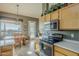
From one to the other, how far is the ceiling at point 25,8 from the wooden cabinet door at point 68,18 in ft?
1.55

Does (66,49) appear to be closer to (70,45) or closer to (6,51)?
(70,45)

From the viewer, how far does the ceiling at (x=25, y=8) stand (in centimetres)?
150

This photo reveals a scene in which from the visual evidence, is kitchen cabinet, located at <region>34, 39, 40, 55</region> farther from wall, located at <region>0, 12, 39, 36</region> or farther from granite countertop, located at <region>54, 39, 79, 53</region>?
granite countertop, located at <region>54, 39, 79, 53</region>

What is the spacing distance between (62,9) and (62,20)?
0.68 ft

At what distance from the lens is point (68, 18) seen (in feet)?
5.86

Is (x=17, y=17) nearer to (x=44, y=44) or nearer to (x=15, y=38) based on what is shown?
(x=15, y=38)

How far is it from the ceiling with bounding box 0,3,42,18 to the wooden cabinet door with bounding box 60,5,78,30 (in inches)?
18.7

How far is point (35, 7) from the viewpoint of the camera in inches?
62.3

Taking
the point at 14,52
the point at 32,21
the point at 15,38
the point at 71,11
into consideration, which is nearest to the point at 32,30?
the point at 32,21

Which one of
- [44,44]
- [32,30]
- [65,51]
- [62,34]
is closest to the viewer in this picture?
[65,51]

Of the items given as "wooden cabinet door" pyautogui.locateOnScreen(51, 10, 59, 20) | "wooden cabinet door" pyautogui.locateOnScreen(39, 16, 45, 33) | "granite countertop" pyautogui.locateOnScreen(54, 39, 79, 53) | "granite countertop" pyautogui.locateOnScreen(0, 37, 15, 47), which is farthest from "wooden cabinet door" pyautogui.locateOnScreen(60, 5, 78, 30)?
"granite countertop" pyautogui.locateOnScreen(0, 37, 15, 47)

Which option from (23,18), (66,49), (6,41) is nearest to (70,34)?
(66,49)

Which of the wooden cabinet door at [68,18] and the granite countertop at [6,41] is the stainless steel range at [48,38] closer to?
the wooden cabinet door at [68,18]

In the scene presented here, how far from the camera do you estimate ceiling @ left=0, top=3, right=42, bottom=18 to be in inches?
59.1
